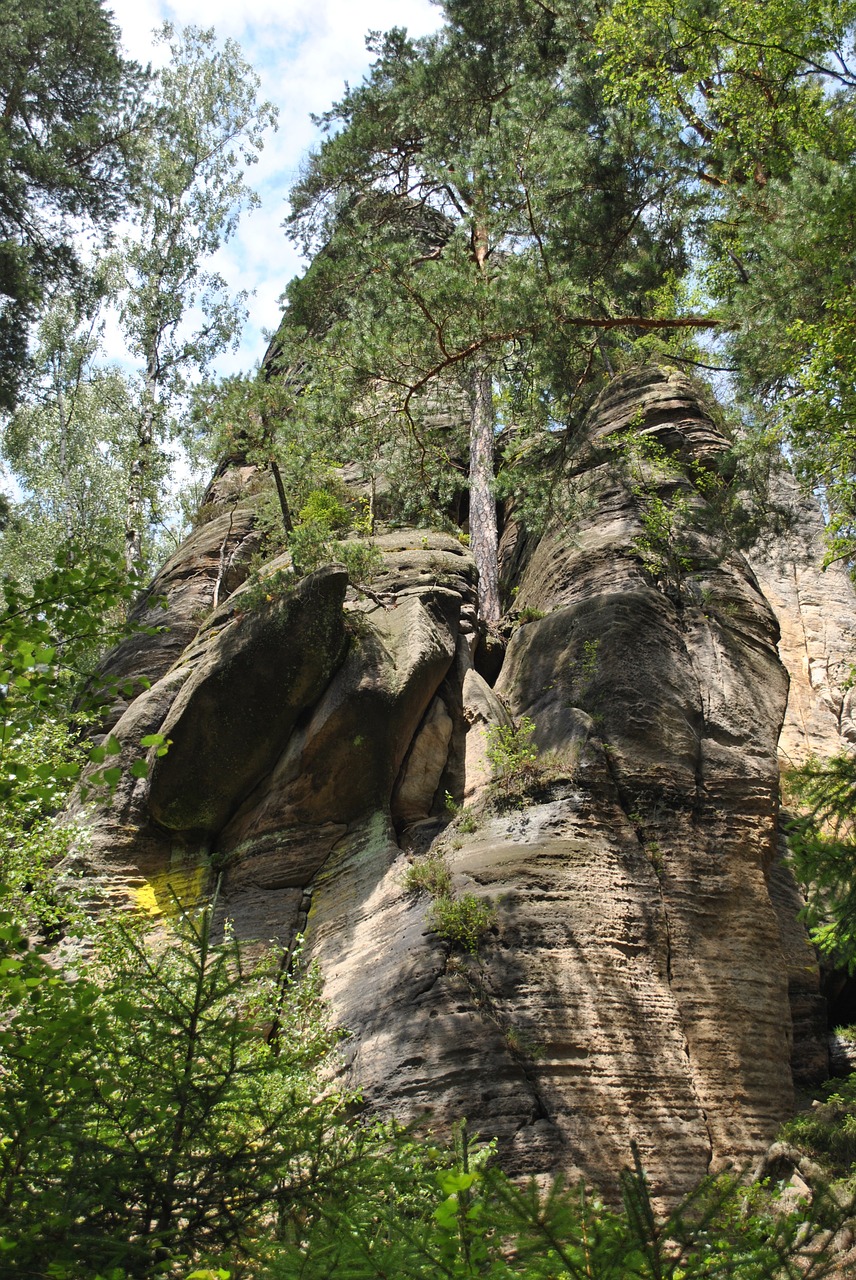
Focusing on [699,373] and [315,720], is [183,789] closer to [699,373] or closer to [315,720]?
[315,720]

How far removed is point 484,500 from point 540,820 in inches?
289

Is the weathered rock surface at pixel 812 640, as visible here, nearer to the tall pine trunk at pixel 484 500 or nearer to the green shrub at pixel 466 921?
the tall pine trunk at pixel 484 500

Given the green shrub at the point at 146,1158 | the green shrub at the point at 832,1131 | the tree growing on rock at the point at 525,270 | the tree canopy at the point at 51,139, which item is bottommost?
the green shrub at the point at 832,1131

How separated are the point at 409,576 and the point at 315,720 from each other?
2604 mm

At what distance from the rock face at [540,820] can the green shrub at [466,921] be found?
0.27ft

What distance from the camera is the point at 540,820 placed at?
9.91 meters

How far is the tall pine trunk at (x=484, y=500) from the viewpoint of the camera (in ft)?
47.9

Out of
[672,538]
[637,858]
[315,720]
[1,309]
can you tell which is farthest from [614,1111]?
[1,309]

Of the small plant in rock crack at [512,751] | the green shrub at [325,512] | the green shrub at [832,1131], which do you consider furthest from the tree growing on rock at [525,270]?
the green shrub at [832,1131]

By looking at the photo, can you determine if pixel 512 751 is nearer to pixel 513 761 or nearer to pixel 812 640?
pixel 513 761

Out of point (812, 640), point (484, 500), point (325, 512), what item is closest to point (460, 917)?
point (325, 512)

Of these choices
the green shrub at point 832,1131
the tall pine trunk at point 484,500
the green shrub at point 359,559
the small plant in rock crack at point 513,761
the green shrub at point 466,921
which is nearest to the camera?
the green shrub at point 832,1131

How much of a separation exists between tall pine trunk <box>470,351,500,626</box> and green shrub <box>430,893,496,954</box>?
5.24 m

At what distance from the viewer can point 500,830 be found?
401 inches
